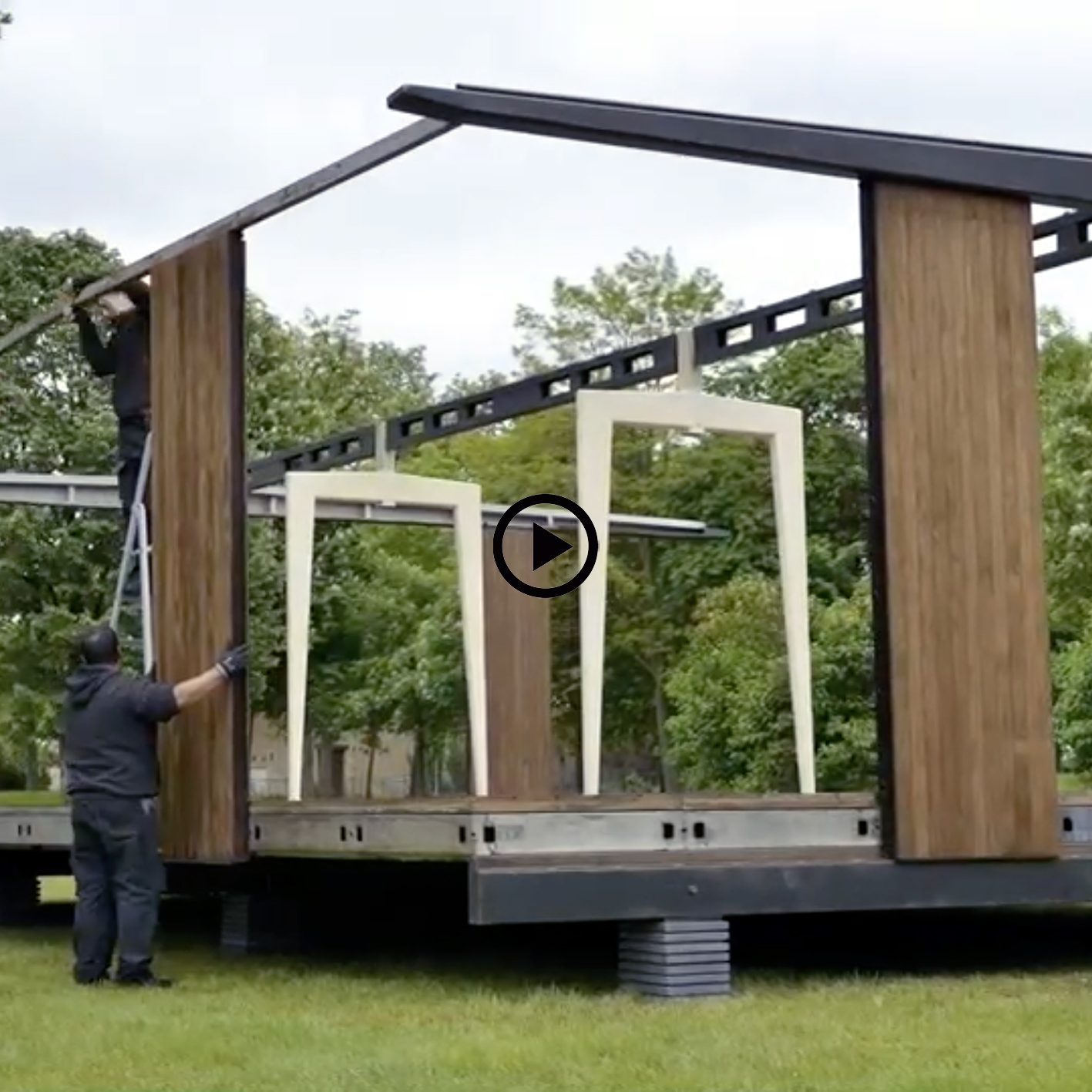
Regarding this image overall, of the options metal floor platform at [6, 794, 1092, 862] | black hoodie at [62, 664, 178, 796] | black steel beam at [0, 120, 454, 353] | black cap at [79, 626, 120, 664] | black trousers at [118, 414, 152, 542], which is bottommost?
metal floor platform at [6, 794, 1092, 862]

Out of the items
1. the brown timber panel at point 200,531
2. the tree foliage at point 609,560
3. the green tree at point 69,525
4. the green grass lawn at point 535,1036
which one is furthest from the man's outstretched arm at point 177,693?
the green tree at point 69,525

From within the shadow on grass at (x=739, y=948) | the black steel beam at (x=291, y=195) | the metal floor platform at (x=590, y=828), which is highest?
the black steel beam at (x=291, y=195)

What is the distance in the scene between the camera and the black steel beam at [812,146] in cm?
770

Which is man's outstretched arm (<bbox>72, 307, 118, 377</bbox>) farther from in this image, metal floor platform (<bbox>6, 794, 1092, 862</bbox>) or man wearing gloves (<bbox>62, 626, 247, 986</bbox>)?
metal floor platform (<bbox>6, 794, 1092, 862</bbox>)

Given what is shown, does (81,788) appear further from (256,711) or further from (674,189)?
(674,189)

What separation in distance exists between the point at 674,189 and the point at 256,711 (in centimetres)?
765

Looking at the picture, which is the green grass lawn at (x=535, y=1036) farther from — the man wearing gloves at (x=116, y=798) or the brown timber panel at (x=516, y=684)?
the brown timber panel at (x=516, y=684)

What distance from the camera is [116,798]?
7.73 m

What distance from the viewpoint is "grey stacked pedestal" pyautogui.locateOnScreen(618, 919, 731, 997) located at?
7137 millimetres

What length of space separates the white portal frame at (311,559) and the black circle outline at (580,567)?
0.45 metres

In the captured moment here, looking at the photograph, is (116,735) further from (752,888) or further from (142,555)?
(752,888)

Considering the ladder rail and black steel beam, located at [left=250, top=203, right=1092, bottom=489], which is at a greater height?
black steel beam, located at [left=250, top=203, right=1092, bottom=489]

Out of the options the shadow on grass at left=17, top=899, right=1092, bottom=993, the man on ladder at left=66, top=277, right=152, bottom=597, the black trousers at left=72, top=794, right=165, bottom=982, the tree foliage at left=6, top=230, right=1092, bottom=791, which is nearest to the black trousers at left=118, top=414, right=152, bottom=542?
the man on ladder at left=66, top=277, right=152, bottom=597

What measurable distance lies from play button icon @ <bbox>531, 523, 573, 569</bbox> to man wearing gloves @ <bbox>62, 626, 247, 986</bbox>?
5.80 m
